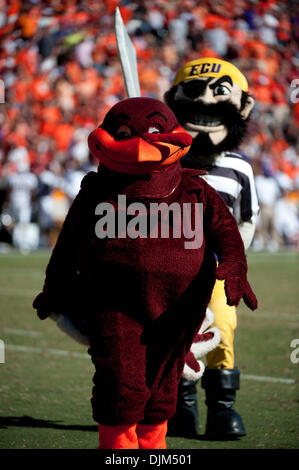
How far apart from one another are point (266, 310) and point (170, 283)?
5.44 m

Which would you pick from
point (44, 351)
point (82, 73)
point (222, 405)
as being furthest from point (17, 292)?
point (82, 73)

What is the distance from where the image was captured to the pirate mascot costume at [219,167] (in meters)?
4.06

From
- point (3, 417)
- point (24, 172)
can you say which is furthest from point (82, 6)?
point (3, 417)

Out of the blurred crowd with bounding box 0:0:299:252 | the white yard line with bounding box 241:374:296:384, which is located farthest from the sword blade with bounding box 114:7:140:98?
the blurred crowd with bounding box 0:0:299:252

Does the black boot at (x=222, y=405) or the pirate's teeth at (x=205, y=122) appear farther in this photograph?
the pirate's teeth at (x=205, y=122)

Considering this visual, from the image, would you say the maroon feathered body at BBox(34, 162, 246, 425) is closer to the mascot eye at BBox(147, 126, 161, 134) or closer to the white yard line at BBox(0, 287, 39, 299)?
the mascot eye at BBox(147, 126, 161, 134)

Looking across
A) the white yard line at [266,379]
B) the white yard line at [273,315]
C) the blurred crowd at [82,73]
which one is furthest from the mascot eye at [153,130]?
the blurred crowd at [82,73]

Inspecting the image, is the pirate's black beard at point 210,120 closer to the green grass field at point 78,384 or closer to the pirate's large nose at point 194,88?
the pirate's large nose at point 194,88

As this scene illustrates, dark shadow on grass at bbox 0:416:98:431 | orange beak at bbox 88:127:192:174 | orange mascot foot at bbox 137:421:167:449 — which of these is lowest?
dark shadow on grass at bbox 0:416:98:431

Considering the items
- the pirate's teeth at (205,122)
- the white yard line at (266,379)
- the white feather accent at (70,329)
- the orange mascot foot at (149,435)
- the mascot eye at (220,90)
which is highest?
the mascot eye at (220,90)

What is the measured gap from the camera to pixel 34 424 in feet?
13.9

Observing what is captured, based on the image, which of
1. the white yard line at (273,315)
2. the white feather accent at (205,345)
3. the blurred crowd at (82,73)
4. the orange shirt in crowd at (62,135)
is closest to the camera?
the white feather accent at (205,345)

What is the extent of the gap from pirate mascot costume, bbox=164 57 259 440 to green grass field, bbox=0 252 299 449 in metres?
0.17

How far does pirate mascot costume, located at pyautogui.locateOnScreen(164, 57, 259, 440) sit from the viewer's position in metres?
4.06
